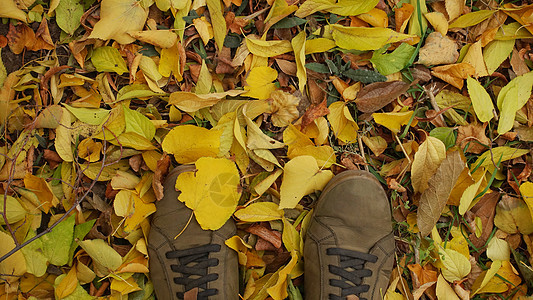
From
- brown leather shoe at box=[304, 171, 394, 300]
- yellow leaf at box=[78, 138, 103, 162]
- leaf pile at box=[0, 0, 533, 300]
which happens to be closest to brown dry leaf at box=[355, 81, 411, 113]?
leaf pile at box=[0, 0, 533, 300]

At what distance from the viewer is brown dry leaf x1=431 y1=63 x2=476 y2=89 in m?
1.32

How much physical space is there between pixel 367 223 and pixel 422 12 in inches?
27.5

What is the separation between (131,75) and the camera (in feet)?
4.16

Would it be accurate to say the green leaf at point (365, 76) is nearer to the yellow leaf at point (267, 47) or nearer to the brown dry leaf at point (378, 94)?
the brown dry leaf at point (378, 94)

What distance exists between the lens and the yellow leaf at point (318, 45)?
4.25ft

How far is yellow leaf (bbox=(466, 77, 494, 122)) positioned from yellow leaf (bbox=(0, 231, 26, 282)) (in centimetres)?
145

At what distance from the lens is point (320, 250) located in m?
1.33

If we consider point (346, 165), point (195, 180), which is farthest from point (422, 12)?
point (195, 180)

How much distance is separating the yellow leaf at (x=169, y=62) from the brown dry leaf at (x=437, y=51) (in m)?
0.76

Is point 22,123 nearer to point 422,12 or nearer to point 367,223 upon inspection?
point 367,223

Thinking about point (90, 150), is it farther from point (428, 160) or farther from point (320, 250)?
point (428, 160)

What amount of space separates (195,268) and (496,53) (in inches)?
46.9

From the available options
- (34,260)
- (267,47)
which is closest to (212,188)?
(267,47)

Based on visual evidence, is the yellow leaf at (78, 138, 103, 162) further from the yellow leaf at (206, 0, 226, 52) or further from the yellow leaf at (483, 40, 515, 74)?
the yellow leaf at (483, 40, 515, 74)
